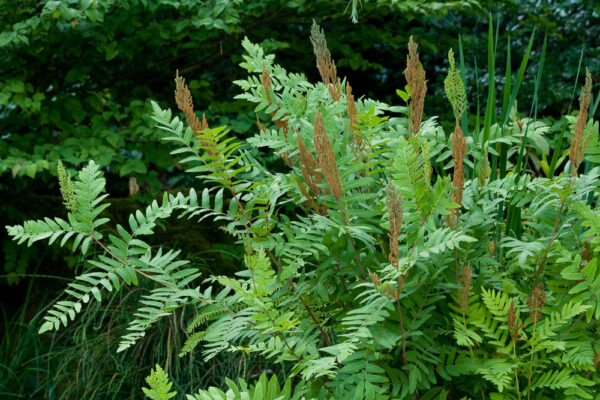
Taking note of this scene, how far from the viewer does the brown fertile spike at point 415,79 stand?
1146mm

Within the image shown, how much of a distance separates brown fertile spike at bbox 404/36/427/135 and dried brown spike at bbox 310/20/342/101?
0.18 meters

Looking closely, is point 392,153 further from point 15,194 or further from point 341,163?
point 15,194

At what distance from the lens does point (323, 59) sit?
128 cm

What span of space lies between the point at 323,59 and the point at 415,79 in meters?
0.21

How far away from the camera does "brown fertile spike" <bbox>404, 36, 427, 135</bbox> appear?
3.76 feet

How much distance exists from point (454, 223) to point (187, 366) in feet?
5.27

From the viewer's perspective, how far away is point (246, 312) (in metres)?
1.20

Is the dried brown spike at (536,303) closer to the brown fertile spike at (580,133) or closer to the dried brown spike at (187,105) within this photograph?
the brown fertile spike at (580,133)

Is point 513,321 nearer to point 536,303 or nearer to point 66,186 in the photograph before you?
point 536,303

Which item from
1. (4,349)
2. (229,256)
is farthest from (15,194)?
(229,256)

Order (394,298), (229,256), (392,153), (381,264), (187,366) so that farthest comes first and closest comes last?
(229,256)
(187,366)
(392,153)
(381,264)
(394,298)

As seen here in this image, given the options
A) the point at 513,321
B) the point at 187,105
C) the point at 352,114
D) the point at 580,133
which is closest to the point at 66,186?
the point at 187,105

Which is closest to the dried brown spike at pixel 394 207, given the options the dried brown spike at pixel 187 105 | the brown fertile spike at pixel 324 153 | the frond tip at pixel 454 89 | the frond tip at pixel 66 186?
the brown fertile spike at pixel 324 153

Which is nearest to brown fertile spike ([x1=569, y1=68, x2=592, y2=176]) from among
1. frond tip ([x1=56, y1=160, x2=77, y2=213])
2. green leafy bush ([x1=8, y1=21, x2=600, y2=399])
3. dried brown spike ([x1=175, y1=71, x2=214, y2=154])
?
green leafy bush ([x1=8, y1=21, x2=600, y2=399])
